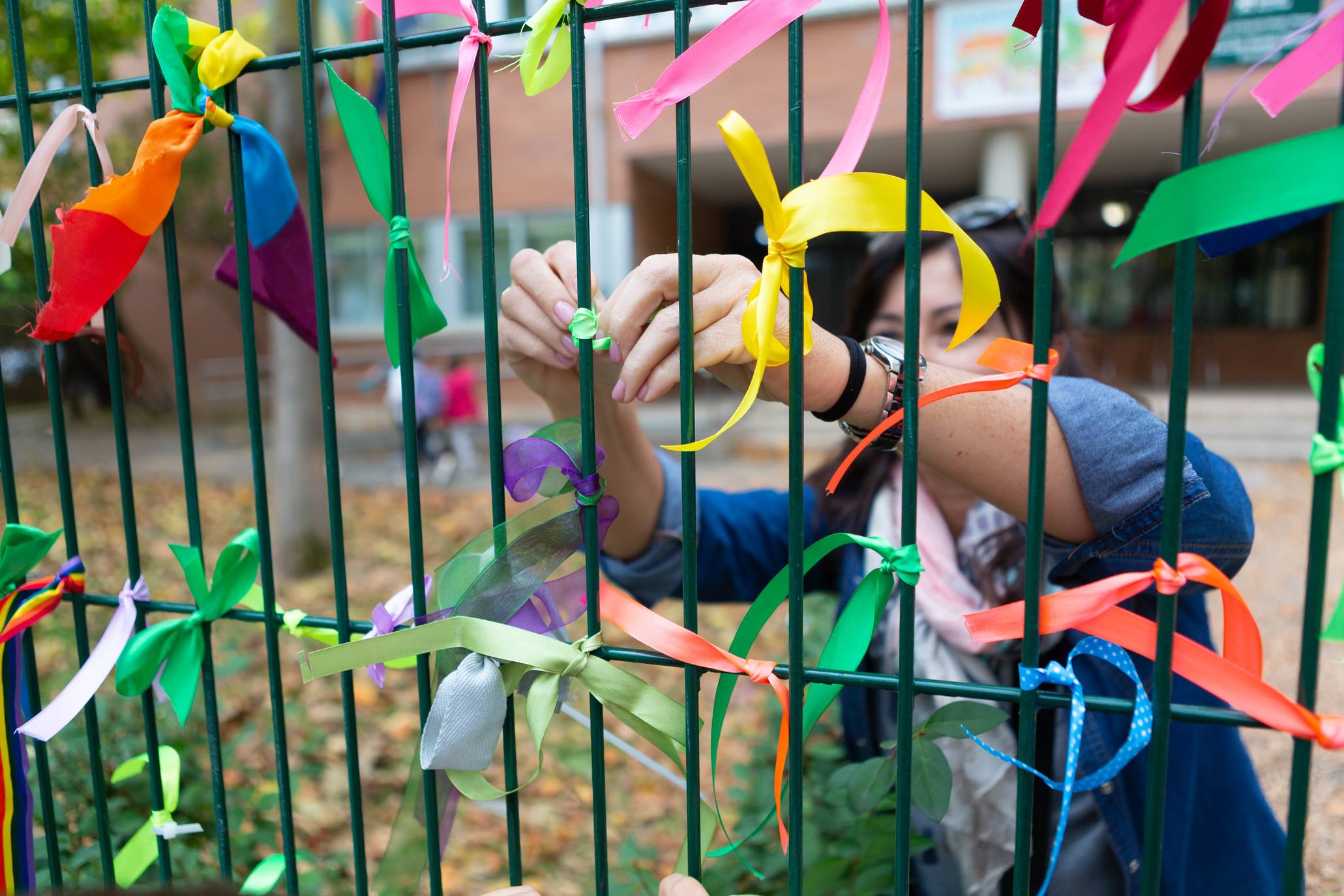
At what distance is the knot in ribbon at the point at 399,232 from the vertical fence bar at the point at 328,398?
0.28 feet

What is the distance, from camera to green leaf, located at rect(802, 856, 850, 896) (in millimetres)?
1212

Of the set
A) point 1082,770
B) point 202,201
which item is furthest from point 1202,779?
point 202,201

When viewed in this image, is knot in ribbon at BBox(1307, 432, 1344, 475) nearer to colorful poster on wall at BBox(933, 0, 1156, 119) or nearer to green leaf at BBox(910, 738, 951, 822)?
green leaf at BBox(910, 738, 951, 822)

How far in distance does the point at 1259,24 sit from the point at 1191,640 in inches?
421

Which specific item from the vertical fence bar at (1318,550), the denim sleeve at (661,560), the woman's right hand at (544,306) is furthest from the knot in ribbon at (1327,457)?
the denim sleeve at (661,560)

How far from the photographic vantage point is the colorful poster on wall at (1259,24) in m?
8.60

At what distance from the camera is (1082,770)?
125cm

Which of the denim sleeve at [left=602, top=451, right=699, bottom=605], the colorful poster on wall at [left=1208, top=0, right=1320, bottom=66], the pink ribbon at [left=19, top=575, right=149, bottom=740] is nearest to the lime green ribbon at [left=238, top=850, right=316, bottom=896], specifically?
the pink ribbon at [left=19, top=575, right=149, bottom=740]

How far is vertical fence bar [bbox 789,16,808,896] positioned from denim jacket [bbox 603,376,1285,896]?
0.94 ft

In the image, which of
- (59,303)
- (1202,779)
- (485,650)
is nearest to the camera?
(485,650)

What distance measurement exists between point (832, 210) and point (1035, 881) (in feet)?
3.60

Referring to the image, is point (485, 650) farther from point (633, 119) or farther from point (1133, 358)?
point (1133, 358)

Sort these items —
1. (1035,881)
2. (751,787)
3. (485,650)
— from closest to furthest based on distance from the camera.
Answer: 1. (485,650)
2. (1035,881)
3. (751,787)

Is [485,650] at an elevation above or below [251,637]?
above
